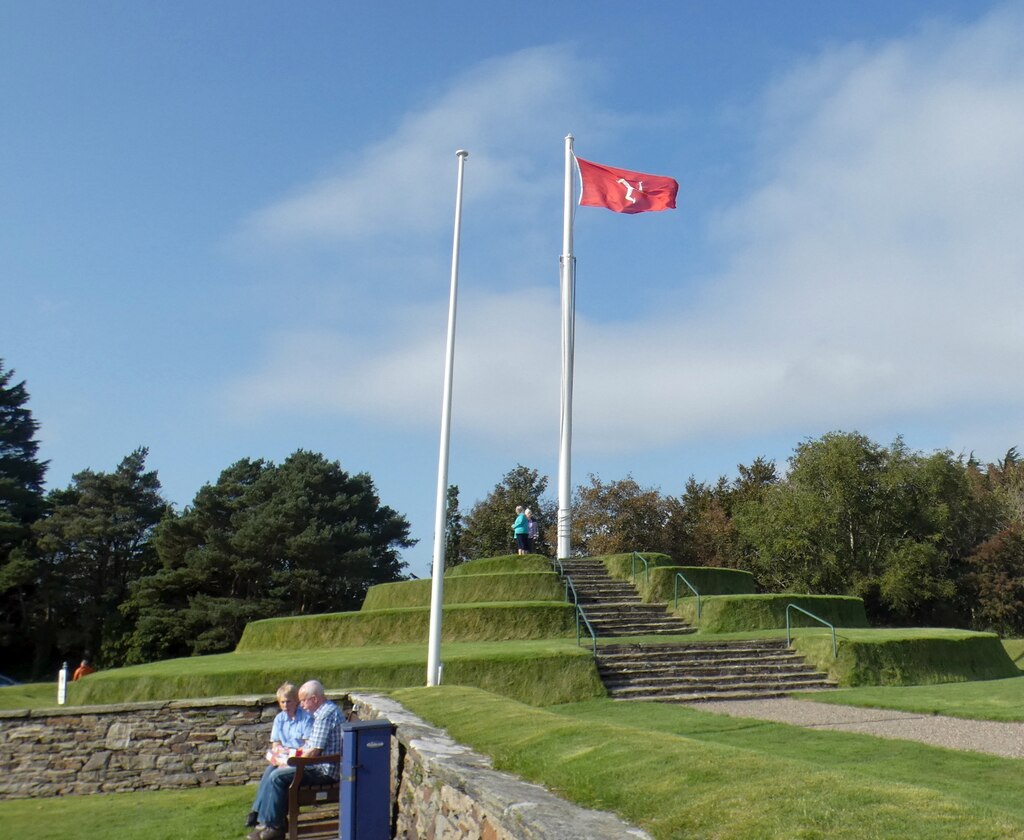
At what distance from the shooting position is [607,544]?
139ft

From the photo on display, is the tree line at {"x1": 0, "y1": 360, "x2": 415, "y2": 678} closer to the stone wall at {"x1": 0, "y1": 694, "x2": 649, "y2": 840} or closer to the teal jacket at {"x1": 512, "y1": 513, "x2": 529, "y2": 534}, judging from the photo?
the teal jacket at {"x1": 512, "y1": 513, "x2": 529, "y2": 534}

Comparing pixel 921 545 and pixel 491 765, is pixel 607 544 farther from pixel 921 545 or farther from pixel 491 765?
pixel 491 765

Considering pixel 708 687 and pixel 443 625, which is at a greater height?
pixel 443 625

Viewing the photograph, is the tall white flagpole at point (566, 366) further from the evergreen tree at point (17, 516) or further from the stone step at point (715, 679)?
the evergreen tree at point (17, 516)

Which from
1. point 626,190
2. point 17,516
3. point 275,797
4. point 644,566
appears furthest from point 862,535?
point 17,516

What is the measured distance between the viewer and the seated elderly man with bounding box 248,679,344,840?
828cm

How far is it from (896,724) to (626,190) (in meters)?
16.0

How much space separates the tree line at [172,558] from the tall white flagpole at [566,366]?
82.2ft

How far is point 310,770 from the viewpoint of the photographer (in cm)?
850

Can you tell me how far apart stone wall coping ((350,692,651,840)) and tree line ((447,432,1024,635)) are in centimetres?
3493

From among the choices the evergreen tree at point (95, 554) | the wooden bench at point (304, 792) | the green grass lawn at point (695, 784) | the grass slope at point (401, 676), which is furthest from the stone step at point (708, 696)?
the evergreen tree at point (95, 554)

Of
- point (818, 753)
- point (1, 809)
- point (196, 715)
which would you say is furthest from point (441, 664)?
point (818, 753)

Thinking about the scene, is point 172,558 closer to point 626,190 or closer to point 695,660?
point 626,190

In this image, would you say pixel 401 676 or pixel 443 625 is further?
pixel 443 625
